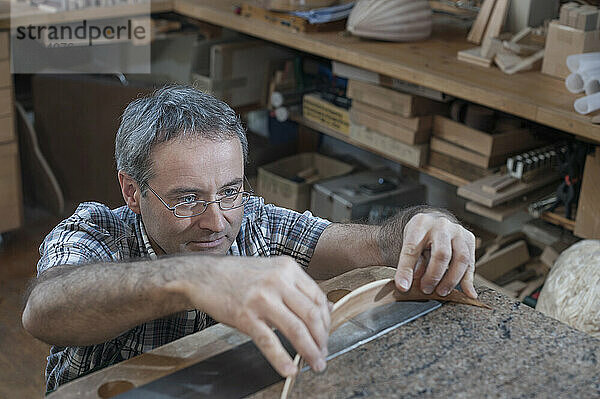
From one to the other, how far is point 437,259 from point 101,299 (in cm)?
51

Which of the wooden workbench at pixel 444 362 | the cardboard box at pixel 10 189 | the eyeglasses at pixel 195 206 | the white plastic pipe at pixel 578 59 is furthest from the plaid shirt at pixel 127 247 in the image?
the cardboard box at pixel 10 189

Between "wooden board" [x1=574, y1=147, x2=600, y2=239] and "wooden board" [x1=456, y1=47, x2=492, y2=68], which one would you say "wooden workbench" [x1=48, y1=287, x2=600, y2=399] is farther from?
"wooden board" [x1=456, y1=47, x2=492, y2=68]

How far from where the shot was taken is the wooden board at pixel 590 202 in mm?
2176

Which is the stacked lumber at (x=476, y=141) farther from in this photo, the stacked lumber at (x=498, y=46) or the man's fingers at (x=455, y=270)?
the man's fingers at (x=455, y=270)

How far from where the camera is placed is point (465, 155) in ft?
8.38

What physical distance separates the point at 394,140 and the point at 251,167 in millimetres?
1010

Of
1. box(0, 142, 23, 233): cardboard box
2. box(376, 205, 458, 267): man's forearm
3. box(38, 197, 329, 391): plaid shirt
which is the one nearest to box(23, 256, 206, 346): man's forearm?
box(38, 197, 329, 391): plaid shirt

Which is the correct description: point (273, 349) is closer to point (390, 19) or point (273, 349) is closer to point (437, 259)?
point (437, 259)

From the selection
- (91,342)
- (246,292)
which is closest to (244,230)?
(91,342)

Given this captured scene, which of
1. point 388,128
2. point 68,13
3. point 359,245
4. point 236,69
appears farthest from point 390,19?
point 359,245

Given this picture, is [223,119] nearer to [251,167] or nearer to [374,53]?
[374,53]

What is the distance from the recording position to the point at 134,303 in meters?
1.08

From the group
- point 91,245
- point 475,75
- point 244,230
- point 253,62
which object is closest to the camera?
point 91,245

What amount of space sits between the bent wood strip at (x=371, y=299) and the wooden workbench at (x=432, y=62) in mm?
963
